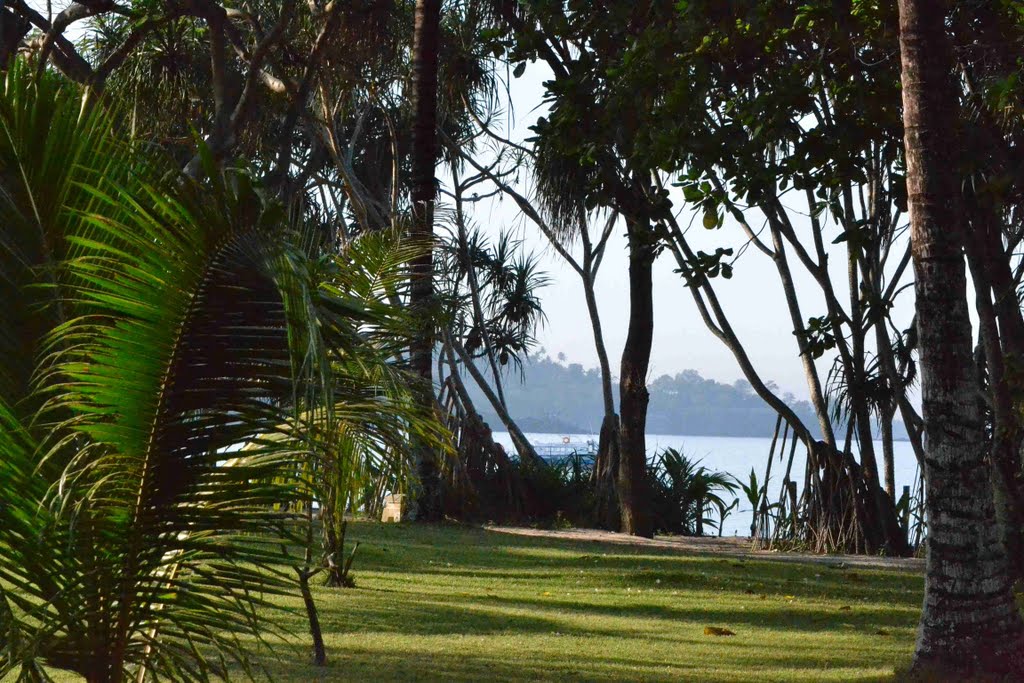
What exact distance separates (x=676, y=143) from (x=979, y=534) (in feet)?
10.7

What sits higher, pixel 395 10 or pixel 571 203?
pixel 395 10

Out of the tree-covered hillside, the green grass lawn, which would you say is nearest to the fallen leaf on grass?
the green grass lawn

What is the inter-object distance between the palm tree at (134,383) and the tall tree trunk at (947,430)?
291cm

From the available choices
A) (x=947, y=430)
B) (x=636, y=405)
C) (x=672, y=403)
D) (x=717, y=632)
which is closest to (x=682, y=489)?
(x=636, y=405)

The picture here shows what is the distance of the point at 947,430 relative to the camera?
525cm

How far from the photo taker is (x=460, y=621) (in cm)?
688

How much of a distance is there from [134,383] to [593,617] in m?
4.47

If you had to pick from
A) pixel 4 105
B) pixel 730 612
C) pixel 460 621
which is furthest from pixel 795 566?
pixel 4 105

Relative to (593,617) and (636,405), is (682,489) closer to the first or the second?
(636,405)

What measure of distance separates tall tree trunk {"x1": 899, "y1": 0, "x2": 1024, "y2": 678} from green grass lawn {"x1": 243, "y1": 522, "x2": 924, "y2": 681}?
46 cm

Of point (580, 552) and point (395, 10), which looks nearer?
point (580, 552)

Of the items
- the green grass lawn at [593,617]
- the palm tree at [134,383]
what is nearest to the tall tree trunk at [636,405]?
the green grass lawn at [593,617]

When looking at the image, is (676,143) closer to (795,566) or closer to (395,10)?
(795,566)

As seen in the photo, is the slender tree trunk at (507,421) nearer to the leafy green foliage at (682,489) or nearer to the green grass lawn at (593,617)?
the leafy green foliage at (682,489)
